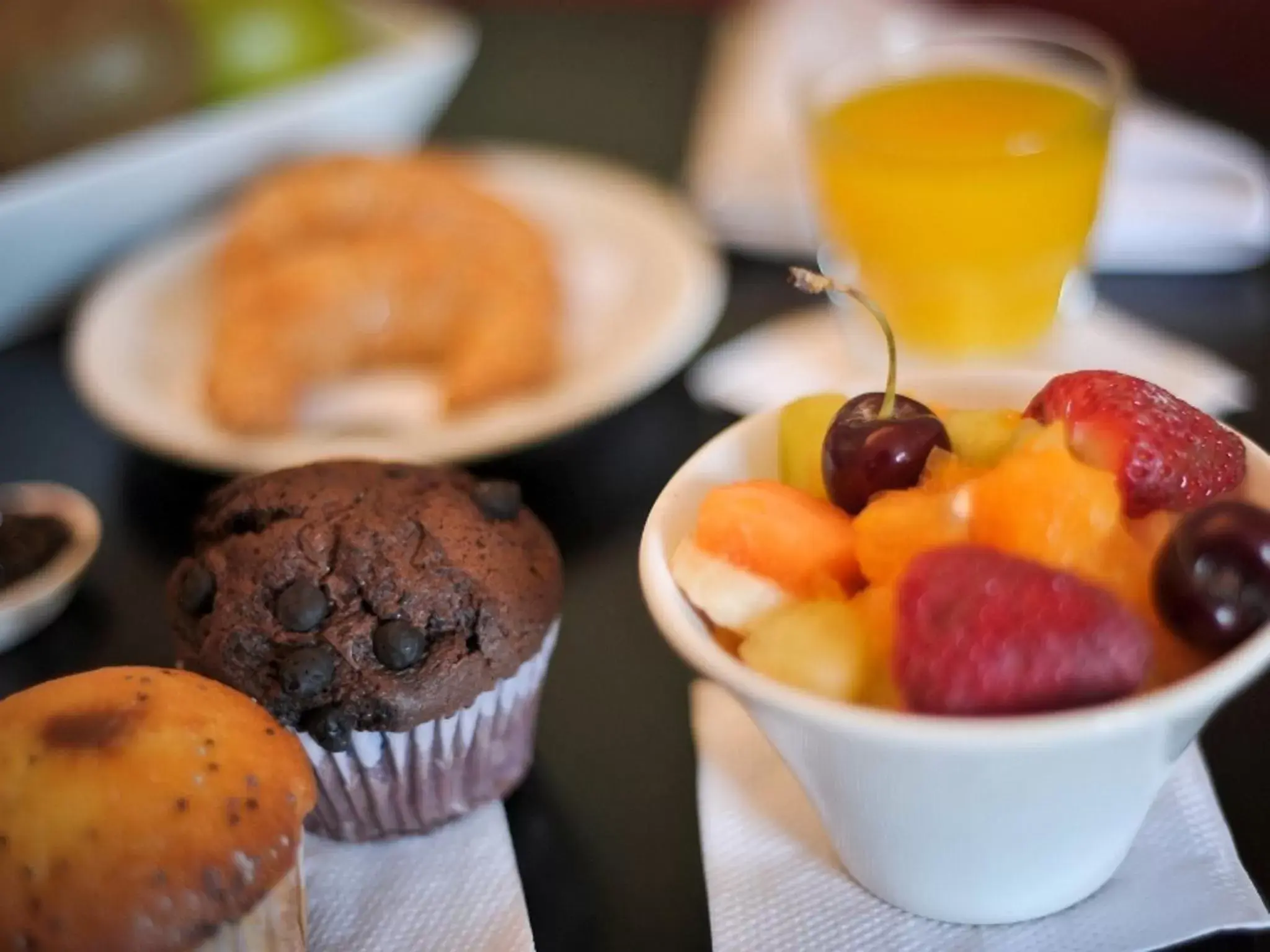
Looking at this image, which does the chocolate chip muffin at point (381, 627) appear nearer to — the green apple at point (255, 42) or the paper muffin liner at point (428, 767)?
the paper muffin liner at point (428, 767)

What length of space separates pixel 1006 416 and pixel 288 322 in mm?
681

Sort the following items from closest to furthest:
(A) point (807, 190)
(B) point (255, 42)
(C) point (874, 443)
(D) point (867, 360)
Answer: (C) point (874, 443) → (D) point (867, 360) → (A) point (807, 190) → (B) point (255, 42)

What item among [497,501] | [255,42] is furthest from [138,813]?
[255,42]

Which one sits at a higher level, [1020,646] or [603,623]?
[1020,646]

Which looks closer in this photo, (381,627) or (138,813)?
(138,813)

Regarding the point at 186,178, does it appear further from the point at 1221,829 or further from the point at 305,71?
the point at 1221,829

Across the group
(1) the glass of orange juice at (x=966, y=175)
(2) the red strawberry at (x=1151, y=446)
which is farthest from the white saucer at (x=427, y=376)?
(2) the red strawberry at (x=1151, y=446)

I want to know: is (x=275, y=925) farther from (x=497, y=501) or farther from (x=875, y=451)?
(x=875, y=451)

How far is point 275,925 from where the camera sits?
575 millimetres

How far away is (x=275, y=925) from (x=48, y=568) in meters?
0.40

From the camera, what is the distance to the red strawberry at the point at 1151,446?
0.57 meters

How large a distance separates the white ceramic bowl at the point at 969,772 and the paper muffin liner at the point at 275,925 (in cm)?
21

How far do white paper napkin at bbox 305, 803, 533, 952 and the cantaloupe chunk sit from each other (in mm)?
213

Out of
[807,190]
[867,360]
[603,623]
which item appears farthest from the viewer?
[807,190]
